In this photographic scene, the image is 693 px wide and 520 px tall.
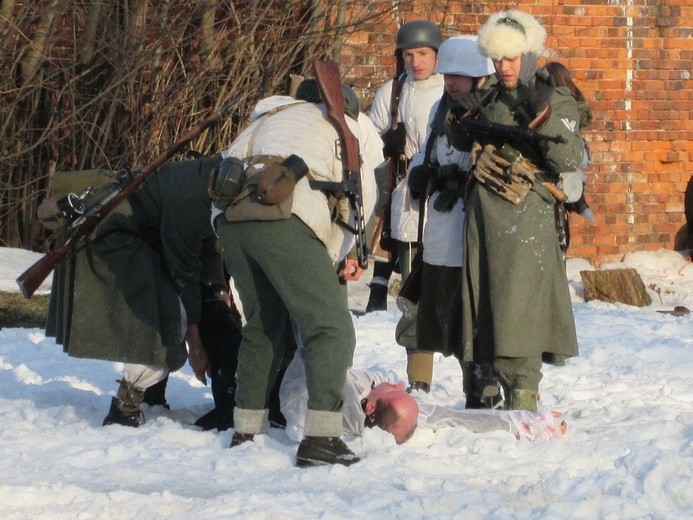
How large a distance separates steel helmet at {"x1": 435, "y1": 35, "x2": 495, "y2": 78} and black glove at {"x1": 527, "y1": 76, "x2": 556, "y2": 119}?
1.29ft

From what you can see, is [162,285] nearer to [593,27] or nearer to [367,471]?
[367,471]

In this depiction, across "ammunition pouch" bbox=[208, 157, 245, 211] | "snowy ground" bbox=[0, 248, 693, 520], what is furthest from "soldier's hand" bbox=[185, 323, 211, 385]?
"ammunition pouch" bbox=[208, 157, 245, 211]

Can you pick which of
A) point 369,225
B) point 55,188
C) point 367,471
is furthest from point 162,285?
point 367,471

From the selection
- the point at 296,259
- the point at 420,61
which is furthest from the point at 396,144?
the point at 296,259

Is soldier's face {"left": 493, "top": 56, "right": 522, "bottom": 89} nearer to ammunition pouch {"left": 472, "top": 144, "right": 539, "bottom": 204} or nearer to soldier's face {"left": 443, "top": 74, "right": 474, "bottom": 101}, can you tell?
ammunition pouch {"left": 472, "top": 144, "right": 539, "bottom": 204}

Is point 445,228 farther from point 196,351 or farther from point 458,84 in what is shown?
point 196,351

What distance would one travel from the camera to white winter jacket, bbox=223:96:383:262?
495 cm

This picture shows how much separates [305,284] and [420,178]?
1.26 meters

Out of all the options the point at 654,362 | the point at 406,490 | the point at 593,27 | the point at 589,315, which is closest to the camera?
the point at 406,490

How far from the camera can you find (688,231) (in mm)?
11953

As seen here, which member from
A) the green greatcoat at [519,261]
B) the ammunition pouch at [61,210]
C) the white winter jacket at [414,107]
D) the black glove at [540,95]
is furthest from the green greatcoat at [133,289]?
the white winter jacket at [414,107]

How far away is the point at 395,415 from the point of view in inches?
205

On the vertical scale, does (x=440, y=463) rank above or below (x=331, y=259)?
below

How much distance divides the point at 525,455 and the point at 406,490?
70 centimetres
